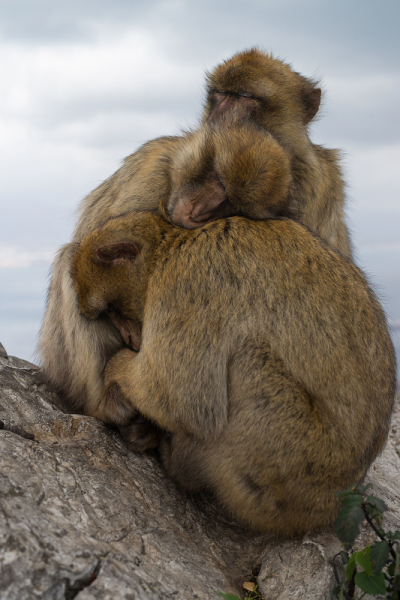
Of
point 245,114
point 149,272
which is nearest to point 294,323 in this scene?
point 149,272

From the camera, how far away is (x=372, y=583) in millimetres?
2350

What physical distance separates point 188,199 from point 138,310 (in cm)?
70

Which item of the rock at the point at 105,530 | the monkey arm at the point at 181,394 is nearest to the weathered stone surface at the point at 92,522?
the rock at the point at 105,530

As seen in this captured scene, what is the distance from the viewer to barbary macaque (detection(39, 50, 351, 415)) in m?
3.33

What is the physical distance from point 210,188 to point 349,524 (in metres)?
1.91

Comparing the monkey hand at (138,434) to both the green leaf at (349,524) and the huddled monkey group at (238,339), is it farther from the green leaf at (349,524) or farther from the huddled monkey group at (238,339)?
the green leaf at (349,524)

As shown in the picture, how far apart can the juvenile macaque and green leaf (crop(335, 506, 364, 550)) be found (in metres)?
0.46

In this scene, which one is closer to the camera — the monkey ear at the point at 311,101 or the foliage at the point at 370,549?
the foliage at the point at 370,549

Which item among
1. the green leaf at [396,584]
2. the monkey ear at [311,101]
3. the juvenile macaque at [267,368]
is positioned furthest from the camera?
the monkey ear at [311,101]

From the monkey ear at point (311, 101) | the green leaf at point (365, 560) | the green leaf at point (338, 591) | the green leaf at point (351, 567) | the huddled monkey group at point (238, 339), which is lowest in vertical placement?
the green leaf at point (338, 591)

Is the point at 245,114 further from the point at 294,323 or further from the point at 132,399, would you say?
the point at 132,399

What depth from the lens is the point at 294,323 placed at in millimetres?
2809

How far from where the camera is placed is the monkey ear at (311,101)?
437 cm

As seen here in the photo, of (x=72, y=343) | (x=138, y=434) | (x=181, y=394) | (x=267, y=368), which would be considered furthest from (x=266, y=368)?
(x=72, y=343)
